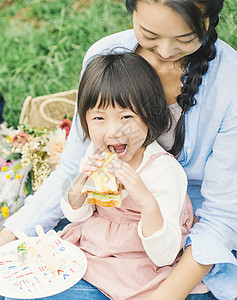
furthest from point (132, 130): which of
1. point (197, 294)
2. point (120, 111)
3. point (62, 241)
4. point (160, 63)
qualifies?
point (197, 294)

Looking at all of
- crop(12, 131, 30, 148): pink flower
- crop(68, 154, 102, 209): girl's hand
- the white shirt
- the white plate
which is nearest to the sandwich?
crop(68, 154, 102, 209): girl's hand

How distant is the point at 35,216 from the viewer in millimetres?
2115

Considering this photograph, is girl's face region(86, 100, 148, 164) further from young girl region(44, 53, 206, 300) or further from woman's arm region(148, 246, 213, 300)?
woman's arm region(148, 246, 213, 300)

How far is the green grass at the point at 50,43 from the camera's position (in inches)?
159

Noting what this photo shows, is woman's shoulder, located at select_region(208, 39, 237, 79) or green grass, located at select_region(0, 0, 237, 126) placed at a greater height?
woman's shoulder, located at select_region(208, 39, 237, 79)

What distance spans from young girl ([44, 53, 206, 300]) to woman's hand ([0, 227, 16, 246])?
0.33 metres

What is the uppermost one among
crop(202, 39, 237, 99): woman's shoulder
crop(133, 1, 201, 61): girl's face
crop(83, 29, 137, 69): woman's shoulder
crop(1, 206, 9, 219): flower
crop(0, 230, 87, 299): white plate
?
crop(133, 1, 201, 61): girl's face

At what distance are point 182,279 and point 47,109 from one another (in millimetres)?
1923

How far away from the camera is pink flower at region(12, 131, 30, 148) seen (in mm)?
2732

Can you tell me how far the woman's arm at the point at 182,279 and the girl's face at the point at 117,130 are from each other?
1.55 feet

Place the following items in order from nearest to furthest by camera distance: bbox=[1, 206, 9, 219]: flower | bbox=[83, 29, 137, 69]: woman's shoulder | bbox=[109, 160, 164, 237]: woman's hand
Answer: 1. bbox=[109, 160, 164, 237]: woman's hand
2. bbox=[83, 29, 137, 69]: woman's shoulder
3. bbox=[1, 206, 9, 219]: flower

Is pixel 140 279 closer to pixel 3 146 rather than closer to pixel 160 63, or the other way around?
pixel 160 63

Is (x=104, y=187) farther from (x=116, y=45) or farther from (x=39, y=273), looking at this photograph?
(x=116, y=45)

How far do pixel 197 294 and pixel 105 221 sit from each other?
486 mm
